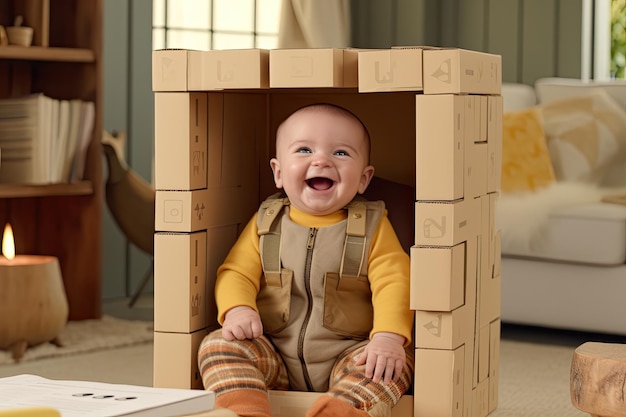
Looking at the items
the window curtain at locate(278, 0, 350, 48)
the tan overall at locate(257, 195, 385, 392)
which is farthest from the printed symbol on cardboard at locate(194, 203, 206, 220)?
the window curtain at locate(278, 0, 350, 48)

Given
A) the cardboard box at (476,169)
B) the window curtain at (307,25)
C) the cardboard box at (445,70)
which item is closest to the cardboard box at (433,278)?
the cardboard box at (476,169)

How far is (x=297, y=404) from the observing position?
151 cm

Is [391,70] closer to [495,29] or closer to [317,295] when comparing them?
[317,295]

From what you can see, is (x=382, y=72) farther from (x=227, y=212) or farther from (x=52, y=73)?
(x=52, y=73)

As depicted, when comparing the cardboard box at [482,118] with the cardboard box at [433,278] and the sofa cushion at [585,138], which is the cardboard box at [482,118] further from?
the sofa cushion at [585,138]

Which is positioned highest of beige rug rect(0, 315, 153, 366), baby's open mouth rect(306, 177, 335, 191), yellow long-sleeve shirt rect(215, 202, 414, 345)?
baby's open mouth rect(306, 177, 335, 191)

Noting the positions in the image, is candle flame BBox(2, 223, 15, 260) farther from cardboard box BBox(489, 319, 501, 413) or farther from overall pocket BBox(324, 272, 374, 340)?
cardboard box BBox(489, 319, 501, 413)

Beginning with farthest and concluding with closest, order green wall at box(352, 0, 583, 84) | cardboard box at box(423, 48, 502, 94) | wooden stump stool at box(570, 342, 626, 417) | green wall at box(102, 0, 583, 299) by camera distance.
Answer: green wall at box(352, 0, 583, 84) → green wall at box(102, 0, 583, 299) → cardboard box at box(423, 48, 502, 94) → wooden stump stool at box(570, 342, 626, 417)

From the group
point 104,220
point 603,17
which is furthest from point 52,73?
point 603,17

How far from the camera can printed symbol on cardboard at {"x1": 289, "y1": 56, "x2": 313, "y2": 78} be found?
1486 mm

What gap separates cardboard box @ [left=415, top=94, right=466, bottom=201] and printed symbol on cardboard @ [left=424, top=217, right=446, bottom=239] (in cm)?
3

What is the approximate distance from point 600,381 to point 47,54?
5.90 feet

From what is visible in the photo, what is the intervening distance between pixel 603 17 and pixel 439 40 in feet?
2.13

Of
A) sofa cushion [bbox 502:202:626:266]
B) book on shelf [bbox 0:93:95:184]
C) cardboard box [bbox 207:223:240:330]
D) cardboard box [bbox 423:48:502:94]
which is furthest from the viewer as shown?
book on shelf [bbox 0:93:95:184]
